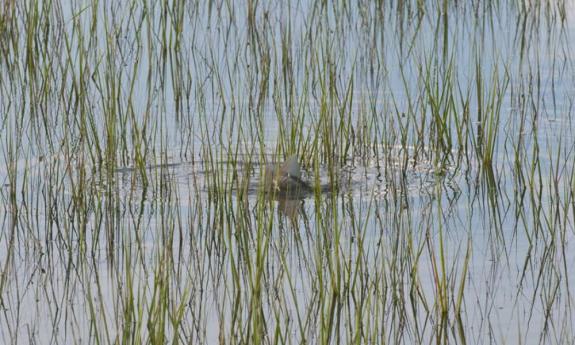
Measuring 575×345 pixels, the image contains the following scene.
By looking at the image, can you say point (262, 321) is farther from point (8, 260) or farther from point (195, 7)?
point (195, 7)

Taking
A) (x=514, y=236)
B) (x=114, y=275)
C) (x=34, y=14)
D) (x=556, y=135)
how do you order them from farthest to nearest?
1. (x=34, y=14)
2. (x=556, y=135)
3. (x=514, y=236)
4. (x=114, y=275)

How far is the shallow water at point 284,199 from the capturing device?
11.7 feet

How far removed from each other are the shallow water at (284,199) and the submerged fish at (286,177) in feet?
0.22

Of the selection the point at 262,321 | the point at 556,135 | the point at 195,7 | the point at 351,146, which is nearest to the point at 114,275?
the point at 262,321

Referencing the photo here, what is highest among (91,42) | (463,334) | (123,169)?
(91,42)

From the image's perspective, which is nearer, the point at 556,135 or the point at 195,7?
the point at 556,135

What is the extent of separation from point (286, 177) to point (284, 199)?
107mm

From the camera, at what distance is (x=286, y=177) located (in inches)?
187

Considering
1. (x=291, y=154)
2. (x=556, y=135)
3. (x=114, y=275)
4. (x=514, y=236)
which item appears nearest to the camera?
(x=114, y=275)

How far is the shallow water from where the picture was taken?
141 inches

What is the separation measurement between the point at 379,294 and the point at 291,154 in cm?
146

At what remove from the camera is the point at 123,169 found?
16.8ft

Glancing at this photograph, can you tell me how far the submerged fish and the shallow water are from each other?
0.07 metres

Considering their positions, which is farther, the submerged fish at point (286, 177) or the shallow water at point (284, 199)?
the submerged fish at point (286, 177)
